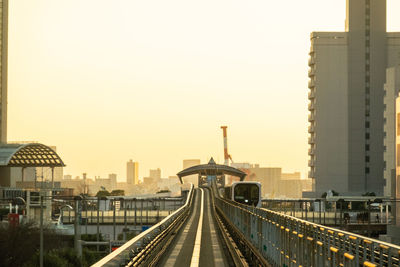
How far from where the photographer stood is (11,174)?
172m

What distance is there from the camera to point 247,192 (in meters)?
67.4

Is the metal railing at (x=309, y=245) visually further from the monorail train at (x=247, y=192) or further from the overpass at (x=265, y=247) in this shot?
the monorail train at (x=247, y=192)

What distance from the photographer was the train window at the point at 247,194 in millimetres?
66438

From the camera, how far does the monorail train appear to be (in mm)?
66375

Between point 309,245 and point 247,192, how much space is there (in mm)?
51801

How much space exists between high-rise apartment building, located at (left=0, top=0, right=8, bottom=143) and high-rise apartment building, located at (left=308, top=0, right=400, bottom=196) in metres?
76.1

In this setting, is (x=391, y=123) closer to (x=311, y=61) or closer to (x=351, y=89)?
(x=351, y=89)

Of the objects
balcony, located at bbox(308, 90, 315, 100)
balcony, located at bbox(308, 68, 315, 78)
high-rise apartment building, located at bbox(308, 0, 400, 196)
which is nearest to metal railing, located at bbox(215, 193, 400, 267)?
high-rise apartment building, located at bbox(308, 0, 400, 196)

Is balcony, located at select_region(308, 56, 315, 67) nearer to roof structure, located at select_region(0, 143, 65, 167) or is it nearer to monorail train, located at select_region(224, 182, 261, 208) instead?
roof structure, located at select_region(0, 143, 65, 167)

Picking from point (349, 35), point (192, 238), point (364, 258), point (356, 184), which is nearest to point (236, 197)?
point (192, 238)

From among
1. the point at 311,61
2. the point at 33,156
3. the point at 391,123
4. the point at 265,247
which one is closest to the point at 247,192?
the point at 265,247

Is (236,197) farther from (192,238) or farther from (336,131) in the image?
(336,131)

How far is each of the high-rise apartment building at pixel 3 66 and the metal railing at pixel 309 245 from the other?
161 m

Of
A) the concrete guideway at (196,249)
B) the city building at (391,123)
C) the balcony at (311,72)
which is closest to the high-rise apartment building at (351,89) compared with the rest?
the balcony at (311,72)
